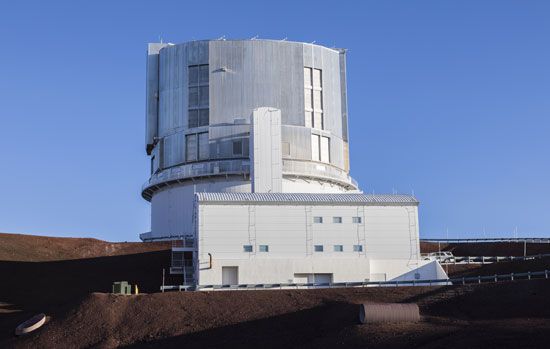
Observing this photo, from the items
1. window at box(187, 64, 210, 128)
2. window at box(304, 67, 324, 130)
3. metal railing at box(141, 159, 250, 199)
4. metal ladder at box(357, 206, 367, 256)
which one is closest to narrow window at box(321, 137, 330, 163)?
window at box(304, 67, 324, 130)

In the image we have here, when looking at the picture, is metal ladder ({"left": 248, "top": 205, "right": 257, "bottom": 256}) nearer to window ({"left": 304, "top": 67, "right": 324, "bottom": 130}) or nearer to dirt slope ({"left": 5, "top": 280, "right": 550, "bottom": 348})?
dirt slope ({"left": 5, "top": 280, "right": 550, "bottom": 348})

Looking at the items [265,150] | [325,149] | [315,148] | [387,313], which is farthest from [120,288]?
[325,149]

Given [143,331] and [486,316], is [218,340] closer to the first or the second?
[143,331]

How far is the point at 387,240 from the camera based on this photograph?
60562 millimetres

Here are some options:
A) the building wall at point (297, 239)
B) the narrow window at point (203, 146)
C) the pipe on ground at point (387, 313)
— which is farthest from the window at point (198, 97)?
the pipe on ground at point (387, 313)

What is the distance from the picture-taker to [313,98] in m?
83.0

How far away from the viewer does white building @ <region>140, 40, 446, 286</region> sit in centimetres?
6031

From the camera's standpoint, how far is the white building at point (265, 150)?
6031 cm

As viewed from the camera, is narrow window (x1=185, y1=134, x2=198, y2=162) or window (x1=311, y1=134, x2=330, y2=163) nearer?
narrow window (x1=185, y1=134, x2=198, y2=162)

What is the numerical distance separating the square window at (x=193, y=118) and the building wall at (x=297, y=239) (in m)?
23.2

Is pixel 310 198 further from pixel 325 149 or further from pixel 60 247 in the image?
pixel 60 247

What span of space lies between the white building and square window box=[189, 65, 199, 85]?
0.12 meters

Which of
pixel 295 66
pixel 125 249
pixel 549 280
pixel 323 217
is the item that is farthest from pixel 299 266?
pixel 295 66

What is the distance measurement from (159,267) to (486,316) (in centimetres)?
3447
